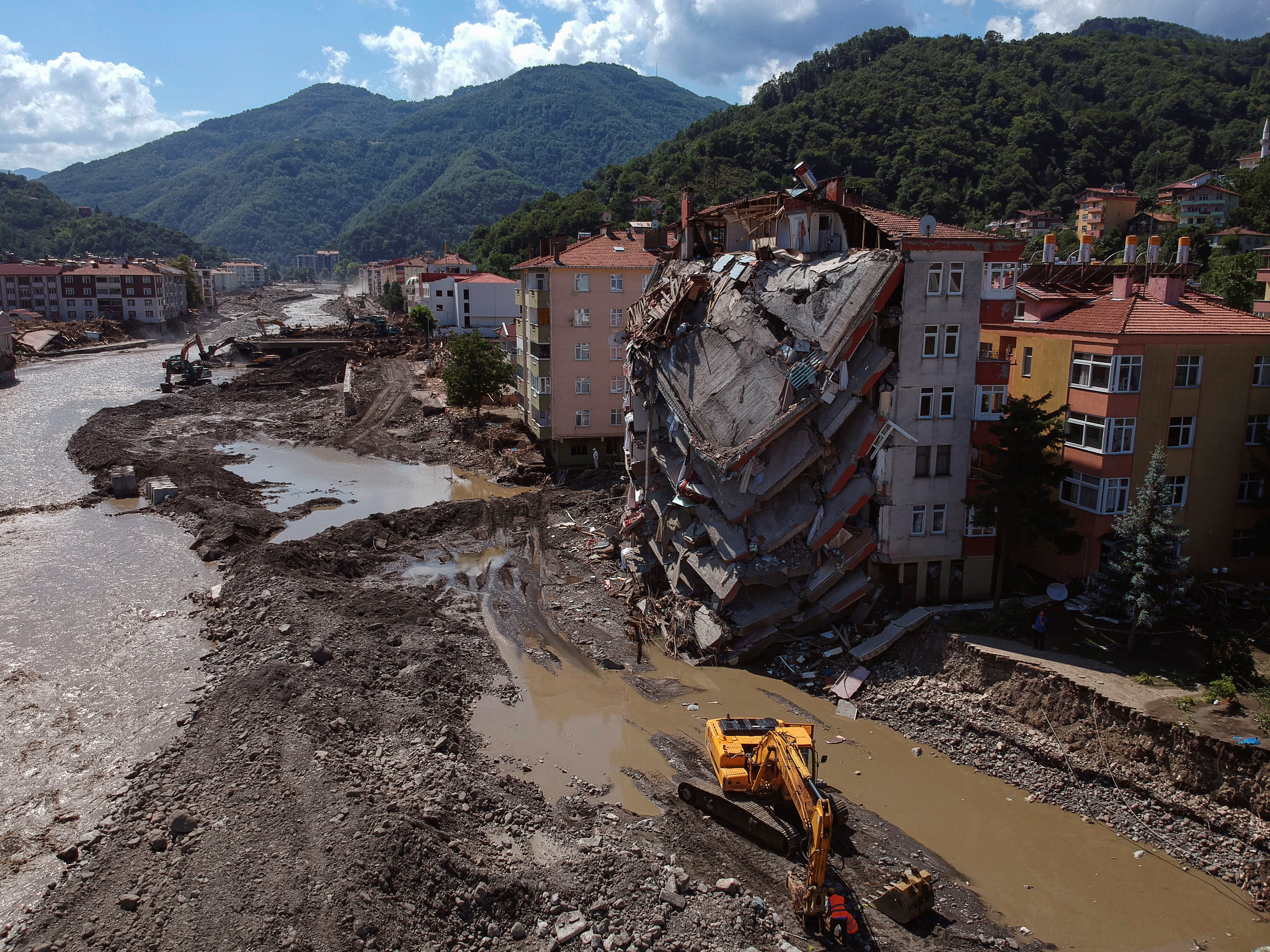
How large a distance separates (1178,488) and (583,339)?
2615cm

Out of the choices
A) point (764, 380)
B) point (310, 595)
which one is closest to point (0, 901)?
point (310, 595)

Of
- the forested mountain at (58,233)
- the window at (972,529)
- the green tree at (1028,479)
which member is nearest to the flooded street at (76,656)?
the window at (972,529)

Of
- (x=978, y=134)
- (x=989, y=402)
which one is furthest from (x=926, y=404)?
(x=978, y=134)

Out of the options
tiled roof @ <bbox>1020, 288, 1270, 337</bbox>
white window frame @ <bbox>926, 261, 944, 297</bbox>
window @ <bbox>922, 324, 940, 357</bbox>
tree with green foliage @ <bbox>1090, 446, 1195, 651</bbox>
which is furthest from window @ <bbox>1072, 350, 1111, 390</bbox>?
white window frame @ <bbox>926, 261, 944, 297</bbox>

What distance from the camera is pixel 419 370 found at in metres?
76.6

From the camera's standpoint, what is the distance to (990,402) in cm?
2286

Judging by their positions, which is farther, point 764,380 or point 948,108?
point 948,108

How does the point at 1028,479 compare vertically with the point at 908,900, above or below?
above

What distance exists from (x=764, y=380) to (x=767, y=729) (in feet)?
36.6

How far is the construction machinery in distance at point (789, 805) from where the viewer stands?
1353cm

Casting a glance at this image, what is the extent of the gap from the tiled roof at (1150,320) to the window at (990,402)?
2.47 meters

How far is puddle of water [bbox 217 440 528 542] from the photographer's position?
3794 cm

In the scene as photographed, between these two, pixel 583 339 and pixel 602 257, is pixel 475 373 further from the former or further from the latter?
pixel 602 257

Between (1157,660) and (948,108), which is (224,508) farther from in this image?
(948,108)
